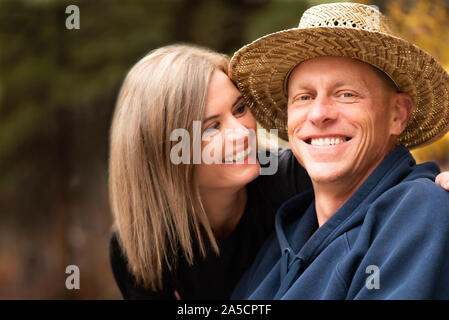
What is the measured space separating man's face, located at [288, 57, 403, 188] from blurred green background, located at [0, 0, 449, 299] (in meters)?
3.26

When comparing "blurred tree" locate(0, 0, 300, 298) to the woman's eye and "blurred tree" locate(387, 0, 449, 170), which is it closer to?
"blurred tree" locate(387, 0, 449, 170)

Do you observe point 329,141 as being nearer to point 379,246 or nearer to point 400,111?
point 400,111

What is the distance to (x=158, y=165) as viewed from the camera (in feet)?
9.07

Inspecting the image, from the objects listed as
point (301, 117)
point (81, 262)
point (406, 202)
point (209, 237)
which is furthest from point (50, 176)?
point (406, 202)

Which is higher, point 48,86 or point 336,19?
point 336,19

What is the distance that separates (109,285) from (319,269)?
5.37 metres

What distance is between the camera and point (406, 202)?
70.8 inches

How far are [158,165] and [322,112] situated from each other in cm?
100

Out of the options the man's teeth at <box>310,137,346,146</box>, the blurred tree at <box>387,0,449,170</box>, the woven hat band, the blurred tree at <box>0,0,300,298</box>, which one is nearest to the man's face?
the man's teeth at <box>310,137,346,146</box>

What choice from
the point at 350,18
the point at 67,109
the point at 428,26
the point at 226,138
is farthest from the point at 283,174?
the point at 67,109

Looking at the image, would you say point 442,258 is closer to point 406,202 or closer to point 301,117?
point 406,202

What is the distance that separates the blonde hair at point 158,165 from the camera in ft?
8.66

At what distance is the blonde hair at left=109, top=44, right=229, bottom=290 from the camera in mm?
2641

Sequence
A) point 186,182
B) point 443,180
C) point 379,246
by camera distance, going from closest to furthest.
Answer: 1. point 379,246
2. point 443,180
3. point 186,182
